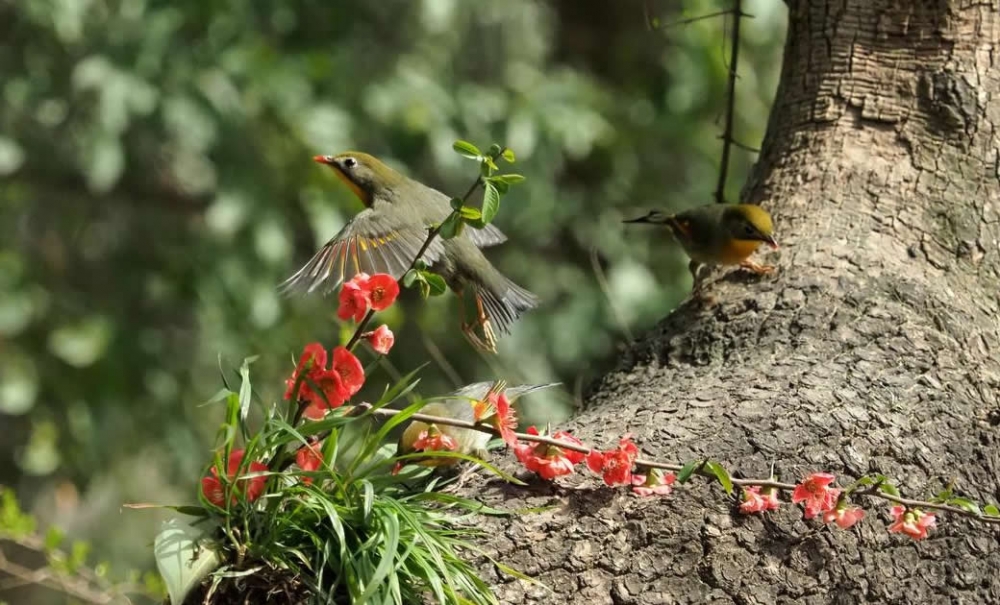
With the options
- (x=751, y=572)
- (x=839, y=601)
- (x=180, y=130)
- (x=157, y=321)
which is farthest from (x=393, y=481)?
(x=157, y=321)

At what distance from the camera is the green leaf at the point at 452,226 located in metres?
2.53

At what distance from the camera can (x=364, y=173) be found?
434cm

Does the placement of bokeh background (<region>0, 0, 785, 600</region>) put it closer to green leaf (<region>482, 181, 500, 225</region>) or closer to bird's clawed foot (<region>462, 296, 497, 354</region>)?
bird's clawed foot (<region>462, 296, 497, 354</region>)

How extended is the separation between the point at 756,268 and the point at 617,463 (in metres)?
1.17

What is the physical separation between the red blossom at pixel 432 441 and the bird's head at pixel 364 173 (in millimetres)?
1515

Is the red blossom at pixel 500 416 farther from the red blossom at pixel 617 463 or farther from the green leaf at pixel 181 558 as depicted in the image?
the green leaf at pixel 181 558

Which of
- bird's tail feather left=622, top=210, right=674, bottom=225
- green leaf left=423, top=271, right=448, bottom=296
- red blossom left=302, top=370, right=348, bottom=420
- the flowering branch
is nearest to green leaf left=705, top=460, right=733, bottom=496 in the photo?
the flowering branch

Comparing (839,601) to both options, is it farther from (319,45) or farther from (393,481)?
(319,45)

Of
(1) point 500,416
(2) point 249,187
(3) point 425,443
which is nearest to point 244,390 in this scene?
(3) point 425,443

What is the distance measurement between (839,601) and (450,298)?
521 cm

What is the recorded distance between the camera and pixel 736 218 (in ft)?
12.1

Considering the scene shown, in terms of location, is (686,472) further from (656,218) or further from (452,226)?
(656,218)

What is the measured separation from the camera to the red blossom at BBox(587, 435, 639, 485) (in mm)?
2695

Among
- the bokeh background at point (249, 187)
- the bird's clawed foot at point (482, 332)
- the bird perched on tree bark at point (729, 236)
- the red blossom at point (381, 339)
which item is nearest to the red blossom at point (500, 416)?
the red blossom at point (381, 339)
